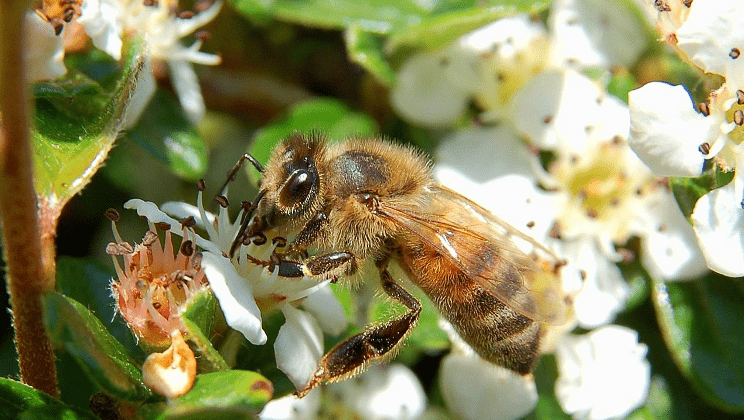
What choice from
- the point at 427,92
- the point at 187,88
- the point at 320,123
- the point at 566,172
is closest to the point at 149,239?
the point at 187,88

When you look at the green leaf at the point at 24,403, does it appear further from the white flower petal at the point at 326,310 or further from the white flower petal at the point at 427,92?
the white flower petal at the point at 427,92

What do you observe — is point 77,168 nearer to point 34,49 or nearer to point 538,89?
point 34,49

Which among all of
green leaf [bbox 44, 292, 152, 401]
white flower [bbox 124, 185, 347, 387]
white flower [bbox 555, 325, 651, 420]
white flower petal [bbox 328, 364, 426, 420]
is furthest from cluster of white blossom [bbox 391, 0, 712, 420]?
green leaf [bbox 44, 292, 152, 401]

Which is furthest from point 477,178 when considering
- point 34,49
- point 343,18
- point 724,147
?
point 34,49

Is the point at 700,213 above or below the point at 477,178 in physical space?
above

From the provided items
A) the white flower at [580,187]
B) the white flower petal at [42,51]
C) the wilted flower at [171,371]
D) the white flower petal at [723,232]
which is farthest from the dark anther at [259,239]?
the white flower petal at [723,232]

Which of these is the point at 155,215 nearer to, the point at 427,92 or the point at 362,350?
the point at 362,350
